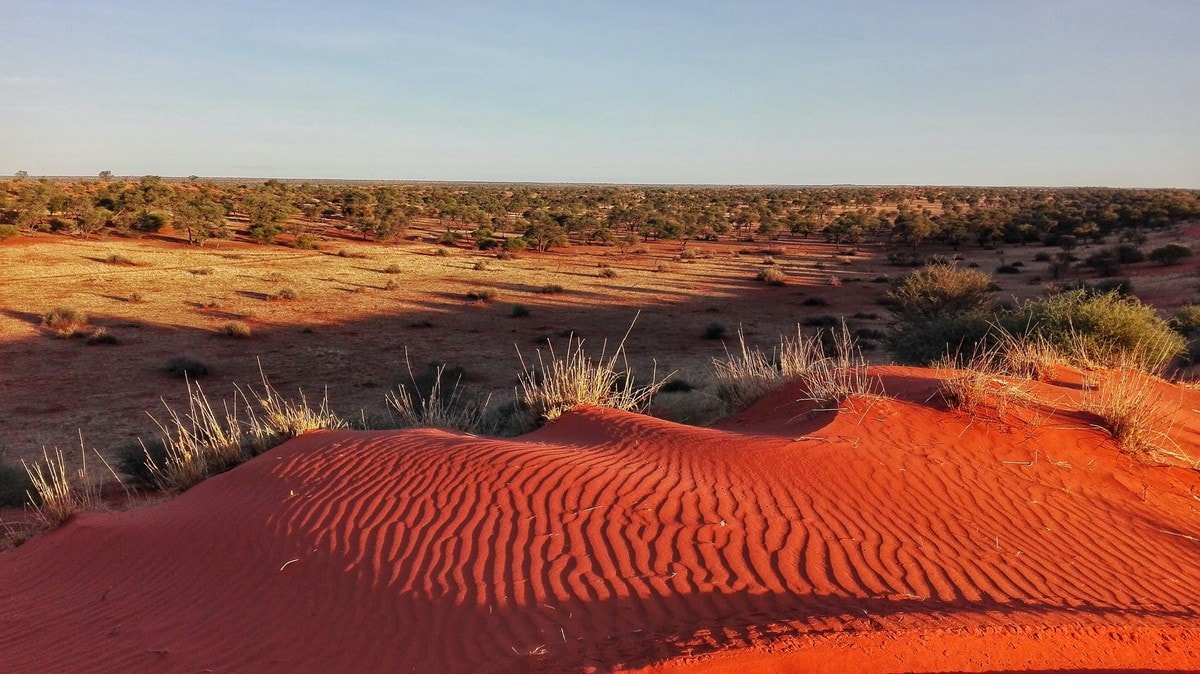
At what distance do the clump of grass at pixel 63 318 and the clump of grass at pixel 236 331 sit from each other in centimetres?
392

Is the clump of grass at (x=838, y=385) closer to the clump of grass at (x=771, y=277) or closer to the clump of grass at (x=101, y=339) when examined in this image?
the clump of grass at (x=101, y=339)

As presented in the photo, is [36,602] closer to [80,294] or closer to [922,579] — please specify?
[922,579]

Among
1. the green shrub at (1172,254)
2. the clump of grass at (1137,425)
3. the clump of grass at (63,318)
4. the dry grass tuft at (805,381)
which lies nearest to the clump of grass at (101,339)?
the clump of grass at (63,318)

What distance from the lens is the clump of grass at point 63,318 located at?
2005cm

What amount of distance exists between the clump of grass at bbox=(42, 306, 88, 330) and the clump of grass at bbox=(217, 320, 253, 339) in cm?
392

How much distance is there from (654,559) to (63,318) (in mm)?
21811

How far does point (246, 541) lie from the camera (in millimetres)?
5930

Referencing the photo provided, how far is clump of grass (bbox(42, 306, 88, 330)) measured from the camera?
2005 cm

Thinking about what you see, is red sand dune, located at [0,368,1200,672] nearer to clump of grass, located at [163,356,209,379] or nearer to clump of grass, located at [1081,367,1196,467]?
clump of grass, located at [1081,367,1196,467]

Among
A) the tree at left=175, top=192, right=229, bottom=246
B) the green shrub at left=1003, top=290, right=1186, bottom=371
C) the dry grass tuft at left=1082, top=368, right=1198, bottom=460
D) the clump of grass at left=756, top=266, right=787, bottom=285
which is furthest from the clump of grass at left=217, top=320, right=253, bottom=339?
the tree at left=175, top=192, right=229, bottom=246

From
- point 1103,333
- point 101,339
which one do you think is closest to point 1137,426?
point 1103,333

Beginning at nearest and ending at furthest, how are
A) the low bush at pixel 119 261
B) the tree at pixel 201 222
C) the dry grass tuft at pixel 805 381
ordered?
the dry grass tuft at pixel 805 381 < the low bush at pixel 119 261 < the tree at pixel 201 222

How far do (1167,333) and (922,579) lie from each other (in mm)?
12177

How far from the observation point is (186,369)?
16391 millimetres
